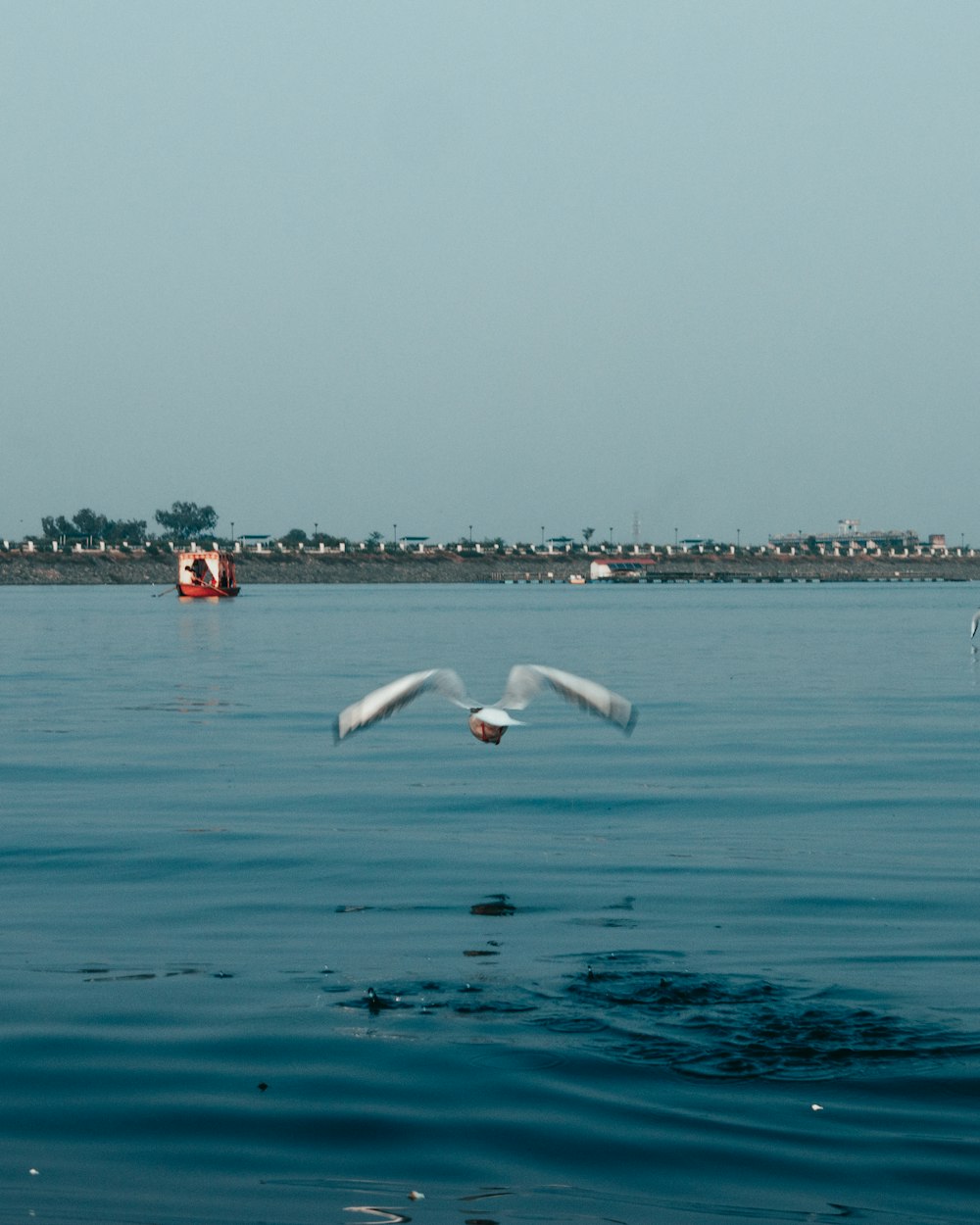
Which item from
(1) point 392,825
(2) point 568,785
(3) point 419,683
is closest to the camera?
(3) point 419,683

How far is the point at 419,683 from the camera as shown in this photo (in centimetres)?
1045

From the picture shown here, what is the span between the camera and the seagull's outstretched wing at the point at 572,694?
390 inches

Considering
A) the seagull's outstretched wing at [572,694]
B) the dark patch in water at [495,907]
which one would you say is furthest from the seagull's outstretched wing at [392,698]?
the dark patch in water at [495,907]

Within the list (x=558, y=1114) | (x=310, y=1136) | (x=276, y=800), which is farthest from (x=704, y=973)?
(x=276, y=800)

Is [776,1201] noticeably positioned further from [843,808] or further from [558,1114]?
[843,808]

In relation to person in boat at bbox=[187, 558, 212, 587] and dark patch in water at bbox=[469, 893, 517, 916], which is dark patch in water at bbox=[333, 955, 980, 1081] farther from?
person in boat at bbox=[187, 558, 212, 587]

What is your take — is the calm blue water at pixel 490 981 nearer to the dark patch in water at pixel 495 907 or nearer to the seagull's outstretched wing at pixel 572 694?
the dark patch in water at pixel 495 907

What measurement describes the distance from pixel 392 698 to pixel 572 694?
41.1 inches

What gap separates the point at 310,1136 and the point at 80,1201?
1.25 meters

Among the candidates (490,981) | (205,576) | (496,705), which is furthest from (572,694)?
(205,576)

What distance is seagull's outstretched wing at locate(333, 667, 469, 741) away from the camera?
33.0 feet

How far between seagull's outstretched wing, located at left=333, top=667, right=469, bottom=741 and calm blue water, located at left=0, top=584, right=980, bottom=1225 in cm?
182

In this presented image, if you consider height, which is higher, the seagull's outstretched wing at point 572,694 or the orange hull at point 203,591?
the seagull's outstretched wing at point 572,694

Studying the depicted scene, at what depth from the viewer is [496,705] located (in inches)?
408
